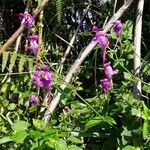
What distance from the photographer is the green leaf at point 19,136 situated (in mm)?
2090

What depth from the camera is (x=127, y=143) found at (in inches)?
87.5

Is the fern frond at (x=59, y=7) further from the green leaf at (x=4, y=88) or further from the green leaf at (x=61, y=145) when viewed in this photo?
the green leaf at (x=61, y=145)

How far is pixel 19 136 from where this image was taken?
211cm

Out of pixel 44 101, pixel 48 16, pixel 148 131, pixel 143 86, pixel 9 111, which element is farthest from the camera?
pixel 48 16

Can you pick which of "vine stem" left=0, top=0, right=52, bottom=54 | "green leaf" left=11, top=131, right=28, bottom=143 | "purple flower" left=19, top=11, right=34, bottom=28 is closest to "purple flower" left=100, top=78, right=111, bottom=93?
"green leaf" left=11, top=131, right=28, bottom=143

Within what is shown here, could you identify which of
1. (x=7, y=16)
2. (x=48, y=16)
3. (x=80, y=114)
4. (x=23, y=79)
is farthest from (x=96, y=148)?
(x=7, y=16)

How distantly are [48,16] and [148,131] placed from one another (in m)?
1.21

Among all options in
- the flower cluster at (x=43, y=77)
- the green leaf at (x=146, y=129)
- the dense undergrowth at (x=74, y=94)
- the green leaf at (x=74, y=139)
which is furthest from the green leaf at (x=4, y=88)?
the green leaf at (x=146, y=129)

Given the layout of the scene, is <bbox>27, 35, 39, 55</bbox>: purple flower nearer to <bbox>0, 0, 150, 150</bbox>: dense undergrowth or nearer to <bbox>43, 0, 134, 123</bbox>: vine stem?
<bbox>0, 0, 150, 150</bbox>: dense undergrowth

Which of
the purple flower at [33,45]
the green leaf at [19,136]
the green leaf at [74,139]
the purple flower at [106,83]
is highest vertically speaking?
the purple flower at [33,45]

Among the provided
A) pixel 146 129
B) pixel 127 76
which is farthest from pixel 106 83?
pixel 146 129

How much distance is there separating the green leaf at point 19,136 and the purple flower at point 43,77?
0.73 feet

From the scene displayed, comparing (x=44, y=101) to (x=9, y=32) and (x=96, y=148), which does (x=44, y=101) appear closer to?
(x=96, y=148)

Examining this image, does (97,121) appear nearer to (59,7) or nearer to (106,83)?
(106,83)
